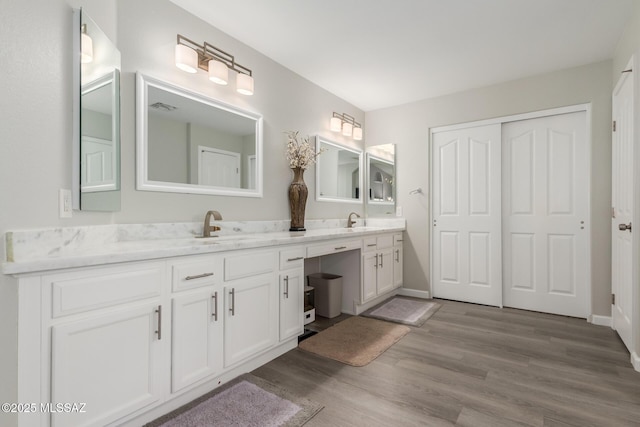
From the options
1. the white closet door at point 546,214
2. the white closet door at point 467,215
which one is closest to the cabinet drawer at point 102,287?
the white closet door at point 467,215

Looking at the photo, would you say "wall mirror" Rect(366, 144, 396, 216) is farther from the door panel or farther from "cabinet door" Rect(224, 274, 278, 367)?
"cabinet door" Rect(224, 274, 278, 367)

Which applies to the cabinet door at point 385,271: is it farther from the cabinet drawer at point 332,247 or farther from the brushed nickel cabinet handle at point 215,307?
the brushed nickel cabinet handle at point 215,307

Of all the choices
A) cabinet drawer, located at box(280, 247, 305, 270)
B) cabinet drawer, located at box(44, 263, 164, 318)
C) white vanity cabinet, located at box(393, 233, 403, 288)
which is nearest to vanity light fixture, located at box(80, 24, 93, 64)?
cabinet drawer, located at box(44, 263, 164, 318)

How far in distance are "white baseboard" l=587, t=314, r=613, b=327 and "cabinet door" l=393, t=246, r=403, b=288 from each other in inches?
73.7

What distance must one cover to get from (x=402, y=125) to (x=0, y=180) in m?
3.90

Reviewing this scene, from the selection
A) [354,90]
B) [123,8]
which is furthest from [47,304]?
[354,90]

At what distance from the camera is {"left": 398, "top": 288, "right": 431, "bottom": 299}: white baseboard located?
3994 mm

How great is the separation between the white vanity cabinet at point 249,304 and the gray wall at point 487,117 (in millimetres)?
2431

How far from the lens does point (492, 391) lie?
73.9 inches

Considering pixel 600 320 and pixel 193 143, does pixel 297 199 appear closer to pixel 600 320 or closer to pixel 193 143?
pixel 193 143

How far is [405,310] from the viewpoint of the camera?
3.45 metres

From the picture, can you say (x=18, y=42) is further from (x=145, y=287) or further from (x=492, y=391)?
(x=492, y=391)

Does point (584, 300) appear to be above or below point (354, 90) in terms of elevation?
below

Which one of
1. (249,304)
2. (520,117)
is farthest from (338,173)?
(249,304)
